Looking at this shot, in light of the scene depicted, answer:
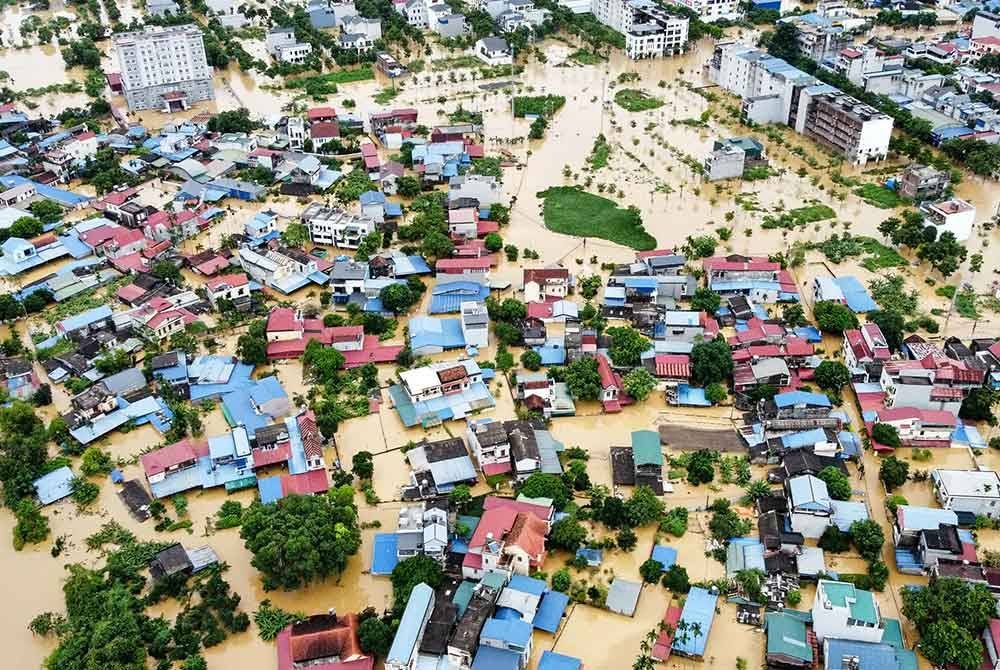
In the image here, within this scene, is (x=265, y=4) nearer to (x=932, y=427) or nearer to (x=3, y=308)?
(x=3, y=308)

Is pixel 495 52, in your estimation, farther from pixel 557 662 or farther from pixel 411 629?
pixel 557 662

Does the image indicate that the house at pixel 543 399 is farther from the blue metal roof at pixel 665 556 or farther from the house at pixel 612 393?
the blue metal roof at pixel 665 556

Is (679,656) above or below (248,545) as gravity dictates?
below

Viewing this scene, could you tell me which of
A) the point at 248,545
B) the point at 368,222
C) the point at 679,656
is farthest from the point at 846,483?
the point at 368,222

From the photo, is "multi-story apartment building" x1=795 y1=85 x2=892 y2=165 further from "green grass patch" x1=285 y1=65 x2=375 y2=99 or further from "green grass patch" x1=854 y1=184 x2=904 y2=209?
"green grass patch" x1=285 y1=65 x2=375 y2=99

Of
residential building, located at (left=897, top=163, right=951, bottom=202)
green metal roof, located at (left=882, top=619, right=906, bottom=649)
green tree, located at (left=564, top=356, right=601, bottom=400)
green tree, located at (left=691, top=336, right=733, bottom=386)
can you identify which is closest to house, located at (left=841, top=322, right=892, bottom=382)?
green tree, located at (left=691, top=336, right=733, bottom=386)

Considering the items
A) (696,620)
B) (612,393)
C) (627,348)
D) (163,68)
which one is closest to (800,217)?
(627,348)
